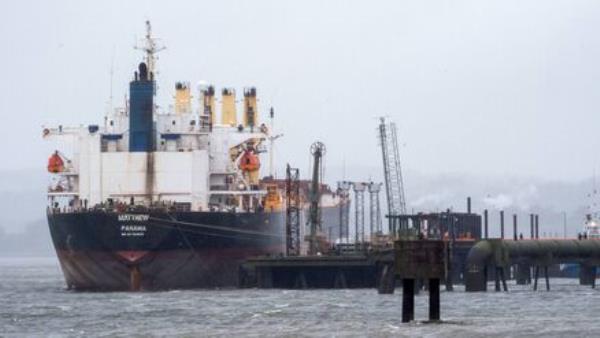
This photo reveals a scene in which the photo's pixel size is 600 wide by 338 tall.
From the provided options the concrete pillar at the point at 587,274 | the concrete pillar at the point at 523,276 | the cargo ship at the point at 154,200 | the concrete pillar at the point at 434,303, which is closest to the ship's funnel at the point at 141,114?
the cargo ship at the point at 154,200

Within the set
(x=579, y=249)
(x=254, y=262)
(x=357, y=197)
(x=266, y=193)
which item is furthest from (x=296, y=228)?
(x=357, y=197)

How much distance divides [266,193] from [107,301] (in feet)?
85.9

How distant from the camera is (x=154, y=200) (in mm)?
117625

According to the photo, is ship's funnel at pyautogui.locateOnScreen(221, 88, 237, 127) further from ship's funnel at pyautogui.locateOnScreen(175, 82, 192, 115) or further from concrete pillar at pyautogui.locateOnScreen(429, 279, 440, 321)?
concrete pillar at pyautogui.locateOnScreen(429, 279, 440, 321)

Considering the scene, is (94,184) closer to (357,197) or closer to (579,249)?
(579,249)

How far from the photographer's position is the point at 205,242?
116 m

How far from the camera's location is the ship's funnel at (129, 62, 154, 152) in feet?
388

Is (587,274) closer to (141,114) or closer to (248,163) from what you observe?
(248,163)

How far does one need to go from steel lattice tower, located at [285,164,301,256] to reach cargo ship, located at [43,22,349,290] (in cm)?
153

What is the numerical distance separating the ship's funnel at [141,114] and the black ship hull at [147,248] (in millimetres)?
6465

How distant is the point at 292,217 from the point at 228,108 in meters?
12.4

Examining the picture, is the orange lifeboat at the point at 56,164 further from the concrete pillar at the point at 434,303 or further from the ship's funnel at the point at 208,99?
the concrete pillar at the point at 434,303

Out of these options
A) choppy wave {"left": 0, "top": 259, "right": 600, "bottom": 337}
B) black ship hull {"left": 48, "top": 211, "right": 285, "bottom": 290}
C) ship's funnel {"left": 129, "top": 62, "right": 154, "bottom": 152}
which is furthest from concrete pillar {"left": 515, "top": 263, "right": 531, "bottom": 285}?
ship's funnel {"left": 129, "top": 62, "right": 154, "bottom": 152}

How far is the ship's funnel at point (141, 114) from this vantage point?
11831cm
